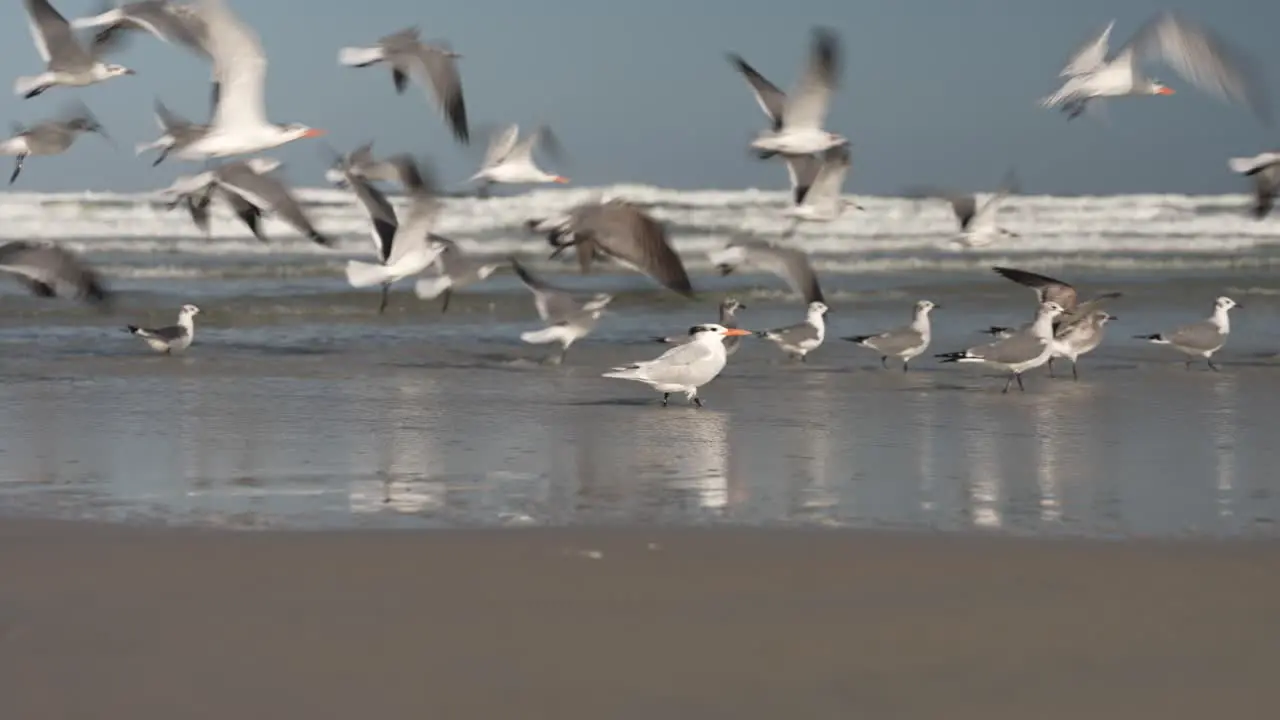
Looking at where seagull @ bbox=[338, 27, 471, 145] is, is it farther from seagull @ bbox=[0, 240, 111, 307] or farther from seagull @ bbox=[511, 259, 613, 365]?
seagull @ bbox=[0, 240, 111, 307]

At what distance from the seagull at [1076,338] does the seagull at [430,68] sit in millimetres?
4218

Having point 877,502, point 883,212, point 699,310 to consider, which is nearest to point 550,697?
point 877,502

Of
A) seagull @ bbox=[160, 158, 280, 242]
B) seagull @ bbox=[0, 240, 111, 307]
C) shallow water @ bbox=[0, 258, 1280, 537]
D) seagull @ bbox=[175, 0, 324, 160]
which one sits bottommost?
shallow water @ bbox=[0, 258, 1280, 537]

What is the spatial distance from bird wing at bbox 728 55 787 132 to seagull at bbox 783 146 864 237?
0.91 meters

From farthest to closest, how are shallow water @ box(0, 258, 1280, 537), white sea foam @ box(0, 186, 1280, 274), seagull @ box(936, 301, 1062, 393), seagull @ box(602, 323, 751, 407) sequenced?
white sea foam @ box(0, 186, 1280, 274) → seagull @ box(936, 301, 1062, 393) → seagull @ box(602, 323, 751, 407) → shallow water @ box(0, 258, 1280, 537)

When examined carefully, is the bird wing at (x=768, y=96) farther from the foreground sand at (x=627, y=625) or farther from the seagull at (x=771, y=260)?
the foreground sand at (x=627, y=625)

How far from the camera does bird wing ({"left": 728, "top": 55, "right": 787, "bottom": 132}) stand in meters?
13.7

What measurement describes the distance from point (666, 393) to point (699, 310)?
7.47m

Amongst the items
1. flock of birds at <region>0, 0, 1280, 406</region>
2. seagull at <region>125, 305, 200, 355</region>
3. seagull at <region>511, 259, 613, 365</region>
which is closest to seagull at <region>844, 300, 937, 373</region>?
flock of birds at <region>0, 0, 1280, 406</region>

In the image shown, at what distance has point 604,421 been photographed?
9078 mm

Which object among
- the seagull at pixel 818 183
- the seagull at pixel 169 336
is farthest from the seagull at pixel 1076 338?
the seagull at pixel 169 336

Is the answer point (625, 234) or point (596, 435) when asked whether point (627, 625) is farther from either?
point (625, 234)

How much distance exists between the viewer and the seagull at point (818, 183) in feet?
48.8

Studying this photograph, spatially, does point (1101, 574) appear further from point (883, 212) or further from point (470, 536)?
point (883, 212)
